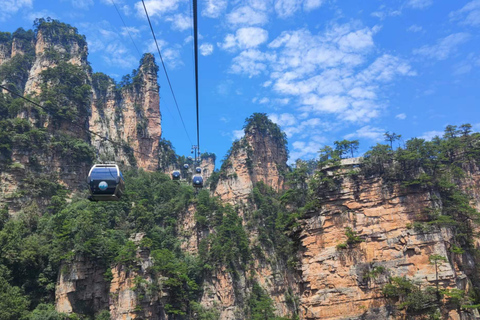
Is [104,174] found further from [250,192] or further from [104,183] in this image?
[250,192]

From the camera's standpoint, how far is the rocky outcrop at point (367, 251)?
30266mm

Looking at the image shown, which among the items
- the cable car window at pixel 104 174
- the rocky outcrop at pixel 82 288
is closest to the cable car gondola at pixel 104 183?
the cable car window at pixel 104 174

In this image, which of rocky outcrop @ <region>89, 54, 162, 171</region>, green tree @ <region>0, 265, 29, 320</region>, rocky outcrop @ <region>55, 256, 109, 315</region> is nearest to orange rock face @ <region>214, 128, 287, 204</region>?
rocky outcrop @ <region>89, 54, 162, 171</region>

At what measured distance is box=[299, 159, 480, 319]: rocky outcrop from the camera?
30.3 m

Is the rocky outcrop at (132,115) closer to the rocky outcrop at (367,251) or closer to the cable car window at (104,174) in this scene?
the rocky outcrop at (367,251)

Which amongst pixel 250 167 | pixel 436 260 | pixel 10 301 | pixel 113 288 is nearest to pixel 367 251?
pixel 436 260

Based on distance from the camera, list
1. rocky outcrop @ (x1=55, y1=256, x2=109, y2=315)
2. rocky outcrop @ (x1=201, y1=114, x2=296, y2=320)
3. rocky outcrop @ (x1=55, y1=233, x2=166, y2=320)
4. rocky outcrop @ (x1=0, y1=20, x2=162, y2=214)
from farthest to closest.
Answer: rocky outcrop @ (x1=201, y1=114, x2=296, y2=320), rocky outcrop @ (x1=0, y1=20, x2=162, y2=214), rocky outcrop @ (x1=55, y1=233, x2=166, y2=320), rocky outcrop @ (x1=55, y1=256, x2=109, y2=315)

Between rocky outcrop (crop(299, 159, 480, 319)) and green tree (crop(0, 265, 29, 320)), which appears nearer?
green tree (crop(0, 265, 29, 320))

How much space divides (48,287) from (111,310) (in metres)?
6.36

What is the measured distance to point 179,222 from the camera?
190ft

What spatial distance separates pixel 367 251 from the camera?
32.3 meters

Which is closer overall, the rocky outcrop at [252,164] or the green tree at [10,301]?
the green tree at [10,301]

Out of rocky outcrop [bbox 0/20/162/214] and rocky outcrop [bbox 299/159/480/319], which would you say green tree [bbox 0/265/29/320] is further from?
rocky outcrop [bbox 299/159/480/319]

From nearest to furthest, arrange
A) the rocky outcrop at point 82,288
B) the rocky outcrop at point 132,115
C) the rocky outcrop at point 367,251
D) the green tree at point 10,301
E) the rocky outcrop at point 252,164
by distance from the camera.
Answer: the green tree at point 10,301, the rocky outcrop at point 367,251, the rocky outcrop at point 82,288, the rocky outcrop at point 252,164, the rocky outcrop at point 132,115
